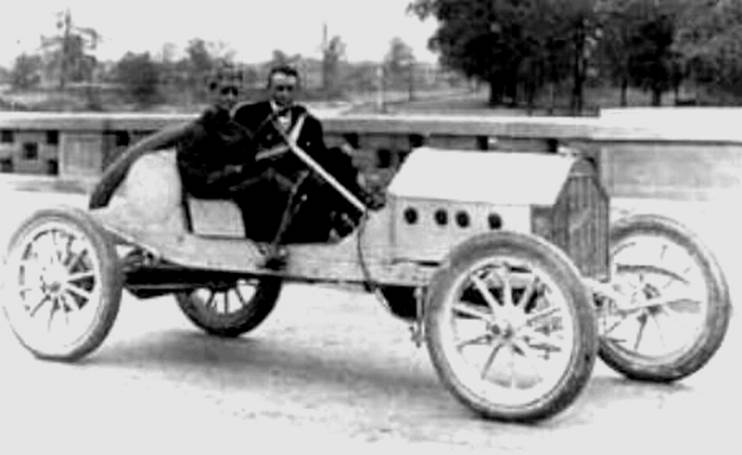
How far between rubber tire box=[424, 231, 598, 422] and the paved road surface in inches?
4.3

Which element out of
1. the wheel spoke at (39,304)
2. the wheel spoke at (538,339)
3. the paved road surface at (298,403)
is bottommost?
the paved road surface at (298,403)

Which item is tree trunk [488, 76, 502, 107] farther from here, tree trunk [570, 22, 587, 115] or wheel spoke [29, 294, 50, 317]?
wheel spoke [29, 294, 50, 317]

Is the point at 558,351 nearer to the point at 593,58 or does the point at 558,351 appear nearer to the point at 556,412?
the point at 556,412

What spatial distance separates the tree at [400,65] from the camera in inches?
1859

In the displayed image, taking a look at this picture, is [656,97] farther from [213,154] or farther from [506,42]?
[213,154]

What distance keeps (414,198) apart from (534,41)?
88.2 meters

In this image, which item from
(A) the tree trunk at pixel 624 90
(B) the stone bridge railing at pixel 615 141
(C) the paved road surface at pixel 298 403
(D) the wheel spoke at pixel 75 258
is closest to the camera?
(C) the paved road surface at pixel 298 403

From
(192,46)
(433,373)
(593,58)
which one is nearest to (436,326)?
(433,373)

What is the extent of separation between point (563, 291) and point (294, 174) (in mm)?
1975

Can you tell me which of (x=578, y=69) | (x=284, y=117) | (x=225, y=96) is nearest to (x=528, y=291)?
(x=284, y=117)

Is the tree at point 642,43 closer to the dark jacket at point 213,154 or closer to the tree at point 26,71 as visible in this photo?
the tree at point 26,71

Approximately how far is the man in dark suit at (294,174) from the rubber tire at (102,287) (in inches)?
30.2

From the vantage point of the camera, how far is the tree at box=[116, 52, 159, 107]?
27719mm

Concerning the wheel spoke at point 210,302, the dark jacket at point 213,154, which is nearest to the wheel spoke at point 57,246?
the dark jacket at point 213,154
